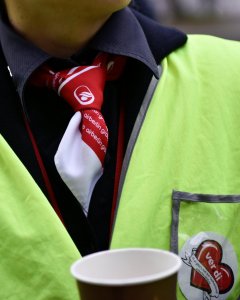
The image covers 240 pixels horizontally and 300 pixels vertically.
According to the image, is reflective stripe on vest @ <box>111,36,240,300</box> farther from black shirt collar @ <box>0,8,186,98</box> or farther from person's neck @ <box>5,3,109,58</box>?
person's neck @ <box>5,3,109,58</box>

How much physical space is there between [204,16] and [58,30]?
7.37 metres

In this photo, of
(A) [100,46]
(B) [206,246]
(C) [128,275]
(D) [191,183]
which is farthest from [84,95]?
(C) [128,275]

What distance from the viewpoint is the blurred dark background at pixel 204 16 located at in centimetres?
905

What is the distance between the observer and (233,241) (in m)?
1.90

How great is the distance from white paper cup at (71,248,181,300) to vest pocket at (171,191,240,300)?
0.48 metres

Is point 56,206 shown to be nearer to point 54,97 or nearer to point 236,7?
point 54,97

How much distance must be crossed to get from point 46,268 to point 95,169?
0.89 ft

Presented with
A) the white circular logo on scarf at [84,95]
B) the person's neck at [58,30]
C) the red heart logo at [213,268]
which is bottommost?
the red heart logo at [213,268]

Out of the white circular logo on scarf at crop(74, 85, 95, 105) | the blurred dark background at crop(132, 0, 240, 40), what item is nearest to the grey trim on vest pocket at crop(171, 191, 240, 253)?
the white circular logo on scarf at crop(74, 85, 95, 105)

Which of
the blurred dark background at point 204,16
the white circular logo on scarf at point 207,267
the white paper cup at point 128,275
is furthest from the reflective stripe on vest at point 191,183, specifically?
the blurred dark background at point 204,16

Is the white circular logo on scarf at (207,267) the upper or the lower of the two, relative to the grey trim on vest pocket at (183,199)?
lower

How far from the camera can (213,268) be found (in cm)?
188

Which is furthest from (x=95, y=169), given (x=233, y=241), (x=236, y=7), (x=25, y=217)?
(x=236, y=7)

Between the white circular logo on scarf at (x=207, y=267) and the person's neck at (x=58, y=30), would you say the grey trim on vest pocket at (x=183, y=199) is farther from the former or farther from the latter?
the person's neck at (x=58, y=30)
